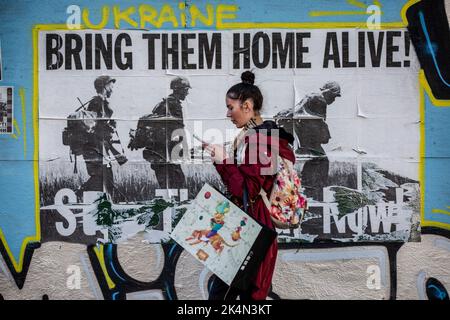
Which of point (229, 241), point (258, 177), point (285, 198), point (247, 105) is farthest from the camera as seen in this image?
point (247, 105)

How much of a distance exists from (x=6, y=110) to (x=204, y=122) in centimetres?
183

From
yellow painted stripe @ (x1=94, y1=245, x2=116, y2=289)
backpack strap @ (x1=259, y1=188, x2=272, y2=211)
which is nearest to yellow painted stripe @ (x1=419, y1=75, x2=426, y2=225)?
backpack strap @ (x1=259, y1=188, x2=272, y2=211)

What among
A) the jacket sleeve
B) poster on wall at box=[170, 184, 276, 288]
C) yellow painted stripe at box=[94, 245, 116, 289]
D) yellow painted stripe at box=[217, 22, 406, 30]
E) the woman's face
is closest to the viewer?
poster on wall at box=[170, 184, 276, 288]

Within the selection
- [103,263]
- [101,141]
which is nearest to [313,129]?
[101,141]

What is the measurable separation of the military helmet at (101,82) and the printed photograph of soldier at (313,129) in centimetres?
157

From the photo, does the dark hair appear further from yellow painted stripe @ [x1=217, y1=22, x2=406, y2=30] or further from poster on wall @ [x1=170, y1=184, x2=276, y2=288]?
poster on wall @ [x1=170, y1=184, x2=276, y2=288]

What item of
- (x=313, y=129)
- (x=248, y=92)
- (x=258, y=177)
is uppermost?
(x=248, y=92)

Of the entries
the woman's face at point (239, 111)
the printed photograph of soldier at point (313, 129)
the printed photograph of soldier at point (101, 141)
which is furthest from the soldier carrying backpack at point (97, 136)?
the printed photograph of soldier at point (313, 129)

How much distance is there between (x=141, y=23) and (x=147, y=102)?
28.4 inches

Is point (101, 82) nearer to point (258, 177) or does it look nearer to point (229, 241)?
point (258, 177)

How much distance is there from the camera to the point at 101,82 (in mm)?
5746

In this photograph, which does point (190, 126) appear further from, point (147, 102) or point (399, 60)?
point (399, 60)

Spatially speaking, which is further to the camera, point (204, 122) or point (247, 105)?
point (204, 122)

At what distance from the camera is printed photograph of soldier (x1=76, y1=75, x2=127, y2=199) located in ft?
18.8
